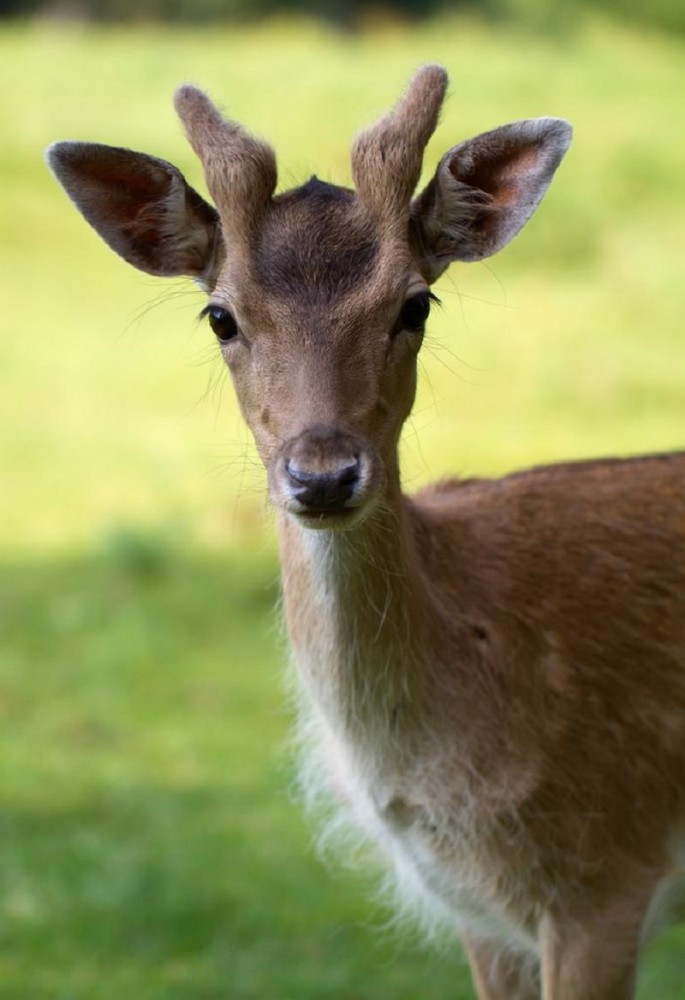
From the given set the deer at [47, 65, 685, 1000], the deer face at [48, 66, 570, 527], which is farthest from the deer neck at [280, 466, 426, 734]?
the deer face at [48, 66, 570, 527]

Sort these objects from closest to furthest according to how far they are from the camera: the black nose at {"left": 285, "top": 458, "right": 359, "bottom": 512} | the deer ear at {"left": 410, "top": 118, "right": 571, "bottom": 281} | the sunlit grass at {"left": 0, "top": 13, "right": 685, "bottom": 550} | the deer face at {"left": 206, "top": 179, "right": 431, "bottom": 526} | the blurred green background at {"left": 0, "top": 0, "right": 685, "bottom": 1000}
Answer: the black nose at {"left": 285, "top": 458, "right": 359, "bottom": 512}, the deer face at {"left": 206, "top": 179, "right": 431, "bottom": 526}, the deer ear at {"left": 410, "top": 118, "right": 571, "bottom": 281}, the blurred green background at {"left": 0, "top": 0, "right": 685, "bottom": 1000}, the sunlit grass at {"left": 0, "top": 13, "right": 685, "bottom": 550}

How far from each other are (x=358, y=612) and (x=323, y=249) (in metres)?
1.05

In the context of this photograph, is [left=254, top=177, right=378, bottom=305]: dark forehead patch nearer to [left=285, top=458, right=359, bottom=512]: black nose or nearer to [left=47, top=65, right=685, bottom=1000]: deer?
[left=47, top=65, right=685, bottom=1000]: deer

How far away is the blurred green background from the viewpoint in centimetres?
796

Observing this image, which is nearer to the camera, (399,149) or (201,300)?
(399,149)

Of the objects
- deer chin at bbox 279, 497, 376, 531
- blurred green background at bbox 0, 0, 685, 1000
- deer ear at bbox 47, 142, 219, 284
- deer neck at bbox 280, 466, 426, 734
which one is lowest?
blurred green background at bbox 0, 0, 685, 1000

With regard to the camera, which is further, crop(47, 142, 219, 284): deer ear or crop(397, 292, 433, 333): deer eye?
crop(47, 142, 219, 284): deer ear

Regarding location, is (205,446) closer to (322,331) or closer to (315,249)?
(315,249)

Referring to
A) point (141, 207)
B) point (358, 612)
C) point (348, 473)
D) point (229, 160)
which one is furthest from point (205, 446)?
point (348, 473)

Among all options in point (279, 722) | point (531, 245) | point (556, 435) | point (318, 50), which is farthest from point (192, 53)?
point (279, 722)

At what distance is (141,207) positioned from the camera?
549 centimetres

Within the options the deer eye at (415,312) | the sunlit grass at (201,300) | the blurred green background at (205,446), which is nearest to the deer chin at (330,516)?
the deer eye at (415,312)

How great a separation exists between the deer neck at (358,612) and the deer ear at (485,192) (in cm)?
73

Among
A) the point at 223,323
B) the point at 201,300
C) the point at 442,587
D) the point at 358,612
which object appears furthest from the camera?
the point at 201,300
